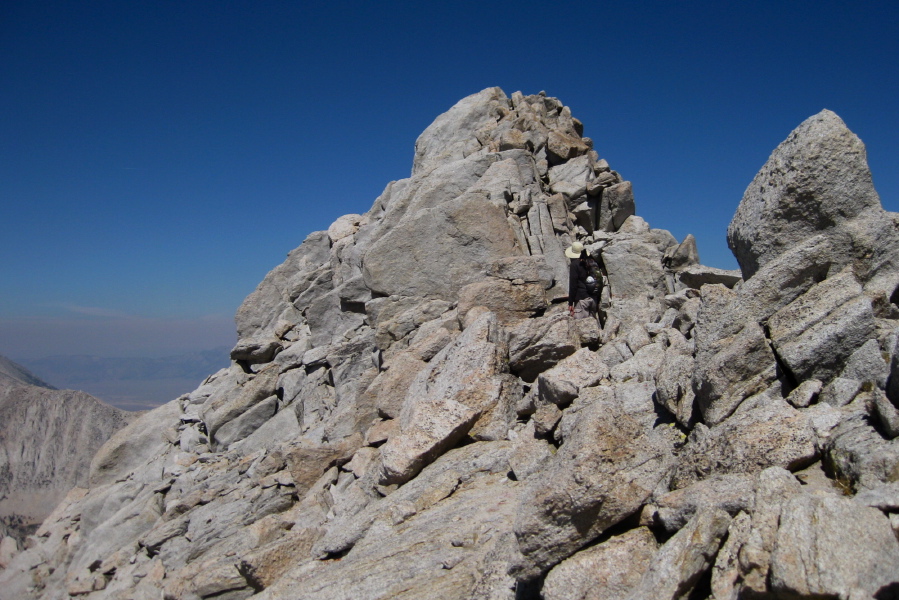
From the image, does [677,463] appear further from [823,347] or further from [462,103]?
[462,103]

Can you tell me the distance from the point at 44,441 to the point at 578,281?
4768 inches

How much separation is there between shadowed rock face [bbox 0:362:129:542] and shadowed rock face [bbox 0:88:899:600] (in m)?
80.7

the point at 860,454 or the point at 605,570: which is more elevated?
the point at 860,454

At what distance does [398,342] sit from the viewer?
25547 millimetres

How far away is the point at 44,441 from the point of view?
10650cm

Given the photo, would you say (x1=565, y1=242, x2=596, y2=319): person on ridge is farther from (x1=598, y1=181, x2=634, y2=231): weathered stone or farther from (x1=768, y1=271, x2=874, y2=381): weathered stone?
(x1=768, y1=271, x2=874, y2=381): weathered stone

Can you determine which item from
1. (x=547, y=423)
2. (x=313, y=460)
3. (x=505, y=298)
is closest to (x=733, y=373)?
(x=547, y=423)

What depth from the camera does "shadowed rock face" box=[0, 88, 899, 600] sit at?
8055 mm

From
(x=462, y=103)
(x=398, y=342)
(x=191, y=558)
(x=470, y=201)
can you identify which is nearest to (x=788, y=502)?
(x=398, y=342)

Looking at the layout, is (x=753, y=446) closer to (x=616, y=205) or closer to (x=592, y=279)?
(x=592, y=279)

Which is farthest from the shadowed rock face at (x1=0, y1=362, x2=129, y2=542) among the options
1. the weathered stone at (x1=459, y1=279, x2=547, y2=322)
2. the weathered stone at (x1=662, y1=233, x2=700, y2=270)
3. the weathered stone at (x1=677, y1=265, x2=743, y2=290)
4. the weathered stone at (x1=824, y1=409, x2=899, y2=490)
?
the weathered stone at (x1=824, y1=409, x2=899, y2=490)

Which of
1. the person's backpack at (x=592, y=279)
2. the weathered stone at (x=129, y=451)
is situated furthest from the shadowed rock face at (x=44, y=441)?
the person's backpack at (x=592, y=279)

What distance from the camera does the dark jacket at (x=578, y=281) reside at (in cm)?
2220

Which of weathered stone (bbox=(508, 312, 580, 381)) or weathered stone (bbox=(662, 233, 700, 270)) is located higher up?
weathered stone (bbox=(662, 233, 700, 270))
